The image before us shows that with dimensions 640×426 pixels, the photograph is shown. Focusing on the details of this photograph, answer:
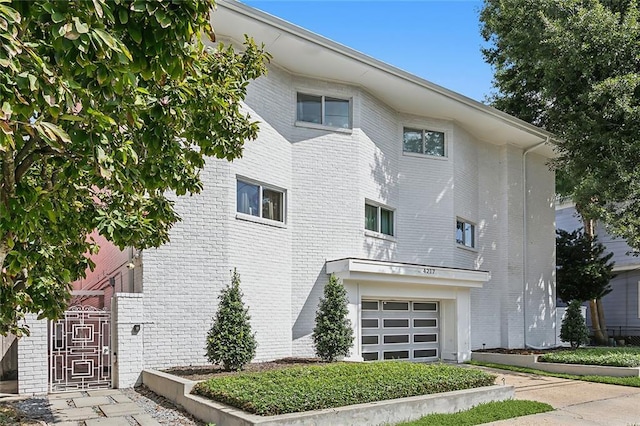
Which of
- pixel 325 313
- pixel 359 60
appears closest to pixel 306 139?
pixel 359 60

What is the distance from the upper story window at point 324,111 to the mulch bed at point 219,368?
646cm

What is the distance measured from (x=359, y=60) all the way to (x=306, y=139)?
252 cm

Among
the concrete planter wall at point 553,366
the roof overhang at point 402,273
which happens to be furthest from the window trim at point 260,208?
the concrete planter wall at point 553,366

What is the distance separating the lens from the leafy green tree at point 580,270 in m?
22.8

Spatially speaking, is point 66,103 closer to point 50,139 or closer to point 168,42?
point 50,139

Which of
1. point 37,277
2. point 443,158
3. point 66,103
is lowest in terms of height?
point 37,277

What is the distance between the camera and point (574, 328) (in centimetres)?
1855

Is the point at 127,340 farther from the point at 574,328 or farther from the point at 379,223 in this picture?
the point at 574,328

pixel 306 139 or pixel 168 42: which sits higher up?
pixel 306 139

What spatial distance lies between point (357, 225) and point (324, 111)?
3330mm

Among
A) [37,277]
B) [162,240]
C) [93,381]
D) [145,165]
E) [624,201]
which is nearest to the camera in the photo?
[145,165]

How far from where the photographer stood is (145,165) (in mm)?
6230

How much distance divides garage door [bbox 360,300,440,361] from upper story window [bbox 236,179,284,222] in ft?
12.2

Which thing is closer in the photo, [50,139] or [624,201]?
[50,139]
